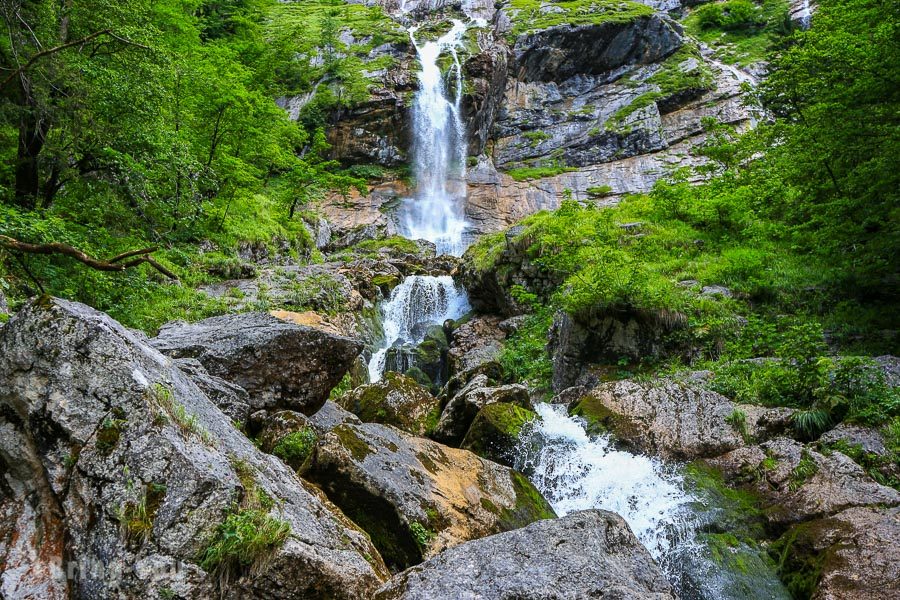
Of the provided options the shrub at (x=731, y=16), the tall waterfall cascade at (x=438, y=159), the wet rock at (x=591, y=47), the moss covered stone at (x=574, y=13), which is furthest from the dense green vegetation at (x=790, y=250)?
the shrub at (x=731, y=16)

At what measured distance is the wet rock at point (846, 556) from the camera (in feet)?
16.2

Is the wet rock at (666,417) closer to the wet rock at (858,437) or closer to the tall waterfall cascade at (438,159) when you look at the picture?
the wet rock at (858,437)

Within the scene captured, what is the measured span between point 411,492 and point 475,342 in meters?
13.5

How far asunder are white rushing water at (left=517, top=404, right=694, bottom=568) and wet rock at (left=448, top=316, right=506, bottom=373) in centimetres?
813

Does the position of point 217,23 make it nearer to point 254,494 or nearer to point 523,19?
point 523,19

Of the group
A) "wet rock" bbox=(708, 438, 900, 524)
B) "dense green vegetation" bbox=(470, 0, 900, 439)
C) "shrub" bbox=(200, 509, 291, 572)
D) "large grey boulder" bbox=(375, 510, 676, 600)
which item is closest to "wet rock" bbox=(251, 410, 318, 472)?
"shrub" bbox=(200, 509, 291, 572)

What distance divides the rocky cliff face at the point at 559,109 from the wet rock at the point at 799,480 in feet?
98.2

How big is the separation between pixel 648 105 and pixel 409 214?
794 inches

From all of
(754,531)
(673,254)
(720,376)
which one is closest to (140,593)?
(754,531)

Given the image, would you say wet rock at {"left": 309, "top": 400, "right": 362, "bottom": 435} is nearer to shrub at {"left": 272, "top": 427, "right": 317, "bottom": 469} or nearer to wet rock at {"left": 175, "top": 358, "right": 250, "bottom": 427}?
shrub at {"left": 272, "top": 427, "right": 317, "bottom": 469}

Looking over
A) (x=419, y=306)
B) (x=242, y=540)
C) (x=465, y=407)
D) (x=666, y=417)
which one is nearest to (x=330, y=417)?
(x=465, y=407)

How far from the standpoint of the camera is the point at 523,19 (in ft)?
151

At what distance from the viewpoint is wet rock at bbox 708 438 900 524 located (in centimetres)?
594

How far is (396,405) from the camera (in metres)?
9.96
